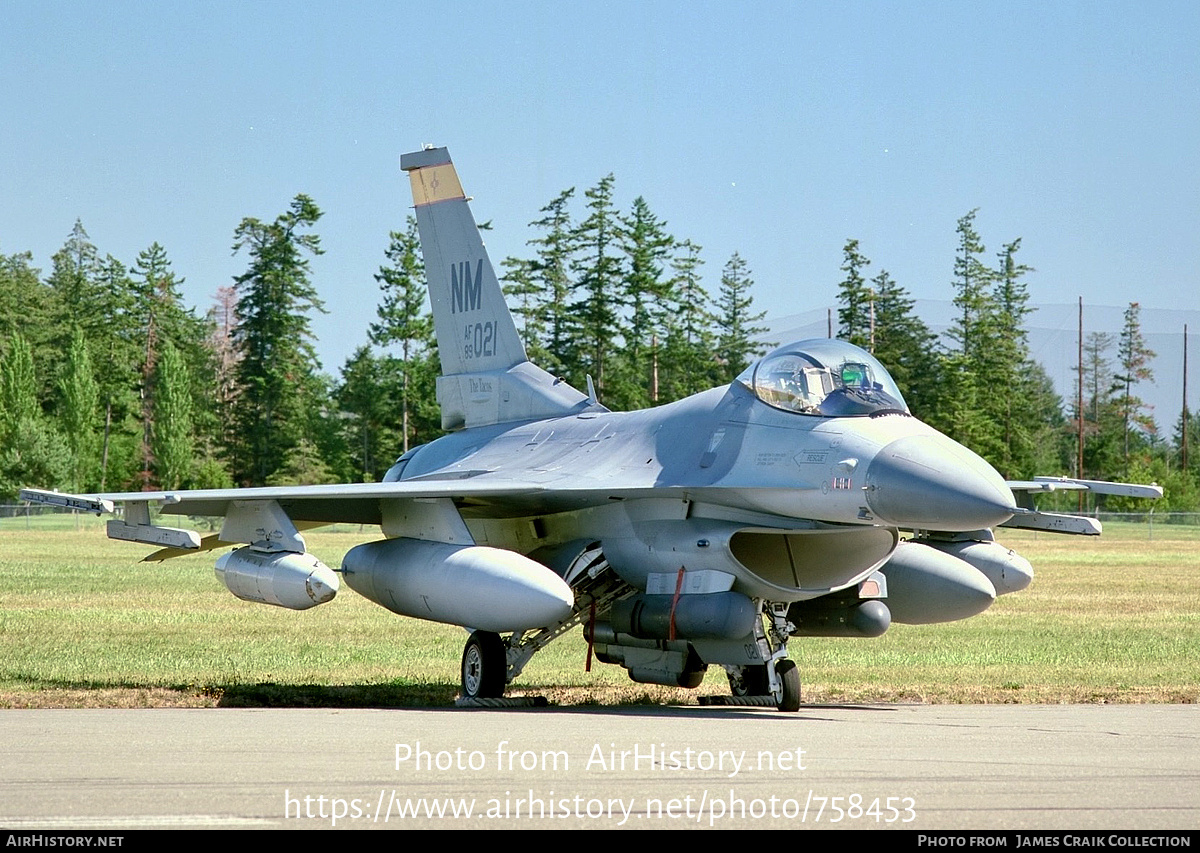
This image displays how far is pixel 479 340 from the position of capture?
1777 centimetres

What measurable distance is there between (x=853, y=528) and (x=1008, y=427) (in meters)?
72.7

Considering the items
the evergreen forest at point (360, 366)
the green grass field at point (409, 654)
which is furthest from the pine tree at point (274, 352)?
the green grass field at point (409, 654)

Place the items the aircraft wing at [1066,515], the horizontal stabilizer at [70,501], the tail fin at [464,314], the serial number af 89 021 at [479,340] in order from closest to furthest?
the horizontal stabilizer at [70,501] < the aircraft wing at [1066,515] < the tail fin at [464,314] < the serial number af 89 021 at [479,340]

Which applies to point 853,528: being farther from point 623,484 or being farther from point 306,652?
point 306,652

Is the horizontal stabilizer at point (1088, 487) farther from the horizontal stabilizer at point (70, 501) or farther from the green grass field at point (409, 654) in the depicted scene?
the horizontal stabilizer at point (70, 501)

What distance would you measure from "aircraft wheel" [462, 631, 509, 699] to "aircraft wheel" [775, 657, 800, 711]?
2.73 m

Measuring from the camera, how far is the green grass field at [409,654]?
14.3 metres

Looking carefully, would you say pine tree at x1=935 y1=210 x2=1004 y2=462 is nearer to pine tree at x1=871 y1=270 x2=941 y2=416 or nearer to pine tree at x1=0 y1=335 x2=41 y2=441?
pine tree at x1=871 y1=270 x2=941 y2=416

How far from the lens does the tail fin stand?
57.0 feet

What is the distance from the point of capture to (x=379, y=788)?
742 cm

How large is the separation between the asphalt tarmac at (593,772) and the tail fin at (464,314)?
609 cm

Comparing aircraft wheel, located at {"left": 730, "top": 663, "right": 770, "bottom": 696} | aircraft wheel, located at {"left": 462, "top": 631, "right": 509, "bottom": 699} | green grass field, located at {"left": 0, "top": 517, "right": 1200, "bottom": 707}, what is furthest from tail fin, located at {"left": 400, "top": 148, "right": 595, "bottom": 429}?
aircraft wheel, located at {"left": 730, "top": 663, "right": 770, "bottom": 696}

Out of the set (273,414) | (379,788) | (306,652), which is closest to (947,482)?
(379,788)

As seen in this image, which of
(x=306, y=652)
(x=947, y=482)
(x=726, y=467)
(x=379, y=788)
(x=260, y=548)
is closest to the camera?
(x=379, y=788)
